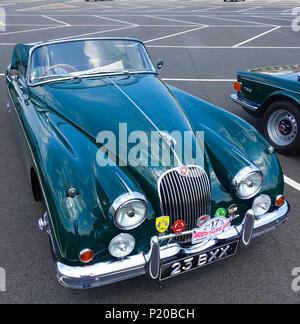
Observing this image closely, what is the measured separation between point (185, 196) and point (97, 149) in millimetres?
843

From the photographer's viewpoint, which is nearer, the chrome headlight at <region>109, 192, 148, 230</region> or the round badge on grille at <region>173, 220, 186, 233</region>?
the chrome headlight at <region>109, 192, 148, 230</region>

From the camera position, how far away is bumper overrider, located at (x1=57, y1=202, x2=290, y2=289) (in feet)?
7.61

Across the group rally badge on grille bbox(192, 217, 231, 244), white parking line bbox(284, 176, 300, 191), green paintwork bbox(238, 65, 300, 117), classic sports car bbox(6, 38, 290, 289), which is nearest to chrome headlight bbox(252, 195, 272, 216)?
classic sports car bbox(6, 38, 290, 289)

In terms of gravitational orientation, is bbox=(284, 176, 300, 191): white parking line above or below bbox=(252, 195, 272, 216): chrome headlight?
below

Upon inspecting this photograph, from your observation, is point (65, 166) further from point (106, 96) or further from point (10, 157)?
point (10, 157)

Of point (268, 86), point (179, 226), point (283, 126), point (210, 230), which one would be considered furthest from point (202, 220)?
point (268, 86)

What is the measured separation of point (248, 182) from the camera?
2.78 m

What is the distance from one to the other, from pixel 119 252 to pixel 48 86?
2.19m

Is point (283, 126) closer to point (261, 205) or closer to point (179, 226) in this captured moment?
point (261, 205)

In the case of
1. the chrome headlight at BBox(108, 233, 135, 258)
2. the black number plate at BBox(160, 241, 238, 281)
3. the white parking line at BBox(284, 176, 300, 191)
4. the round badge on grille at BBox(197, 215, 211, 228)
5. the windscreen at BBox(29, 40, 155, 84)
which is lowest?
the white parking line at BBox(284, 176, 300, 191)

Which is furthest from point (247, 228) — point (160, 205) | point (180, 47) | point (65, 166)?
point (180, 47)

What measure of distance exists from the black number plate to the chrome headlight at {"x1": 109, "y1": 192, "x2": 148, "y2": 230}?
0.40 meters

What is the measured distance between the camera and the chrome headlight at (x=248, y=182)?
2736 millimetres

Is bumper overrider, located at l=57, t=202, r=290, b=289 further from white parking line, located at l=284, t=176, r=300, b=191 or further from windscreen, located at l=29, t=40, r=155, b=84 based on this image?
windscreen, located at l=29, t=40, r=155, b=84
